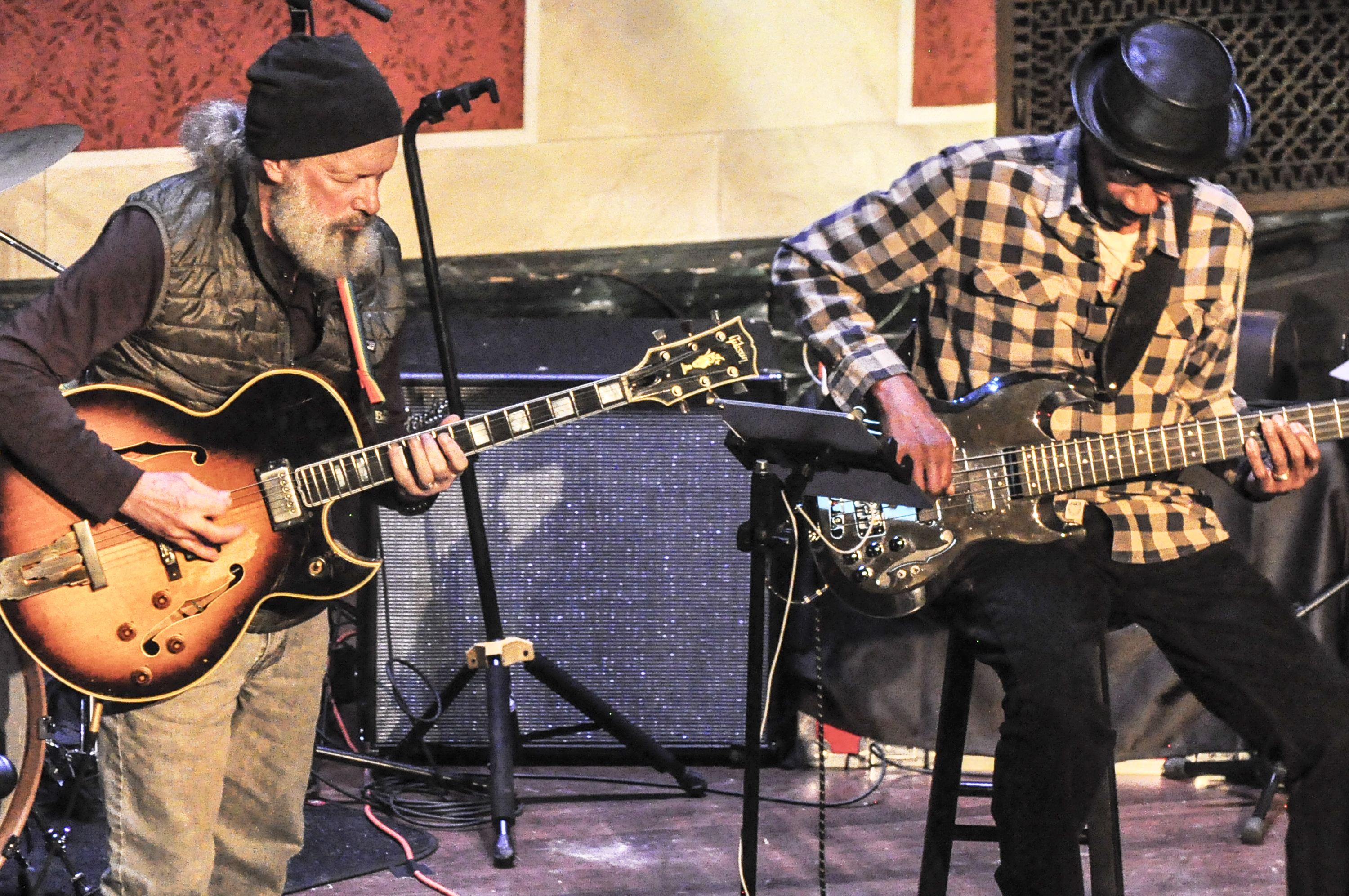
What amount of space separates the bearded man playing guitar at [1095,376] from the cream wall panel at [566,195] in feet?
5.88

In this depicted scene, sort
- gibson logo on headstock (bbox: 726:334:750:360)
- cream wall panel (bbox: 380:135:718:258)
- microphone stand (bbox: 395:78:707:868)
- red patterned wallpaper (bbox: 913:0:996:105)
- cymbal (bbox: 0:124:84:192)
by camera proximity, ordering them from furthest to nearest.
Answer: cream wall panel (bbox: 380:135:718:258)
red patterned wallpaper (bbox: 913:0:996:105)
microphone stand (bbox: 395:78:707:868)
cymbal (bbox: 0:124:84:192)
gibson logo on headstock (bbox: 726:334:750:360)

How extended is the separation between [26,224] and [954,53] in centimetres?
332

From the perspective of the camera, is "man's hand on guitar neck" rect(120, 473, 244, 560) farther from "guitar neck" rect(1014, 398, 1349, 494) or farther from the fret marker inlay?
"guitar neck" rect(1014, 398, 1349, 494)

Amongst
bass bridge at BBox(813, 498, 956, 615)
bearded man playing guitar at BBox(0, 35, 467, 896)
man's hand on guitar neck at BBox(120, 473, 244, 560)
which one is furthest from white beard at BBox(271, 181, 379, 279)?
bass bridge at BBox(813, 498, 956, 615)

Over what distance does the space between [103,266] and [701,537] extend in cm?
219

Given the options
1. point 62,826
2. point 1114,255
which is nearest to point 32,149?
point 62,826

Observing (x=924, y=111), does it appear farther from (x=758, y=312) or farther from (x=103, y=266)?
(x=103, y=266)

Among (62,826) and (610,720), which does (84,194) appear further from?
(610,720)

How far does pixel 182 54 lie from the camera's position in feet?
16.7

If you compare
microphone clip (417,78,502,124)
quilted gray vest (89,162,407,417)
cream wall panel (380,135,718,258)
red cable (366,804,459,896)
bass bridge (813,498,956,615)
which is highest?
microphone clip (417,78,502,124)

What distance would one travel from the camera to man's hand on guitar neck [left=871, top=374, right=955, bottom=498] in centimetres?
284

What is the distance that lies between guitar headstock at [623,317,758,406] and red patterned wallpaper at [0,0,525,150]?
2.32m

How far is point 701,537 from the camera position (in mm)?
4375

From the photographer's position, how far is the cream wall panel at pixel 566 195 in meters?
5.01
